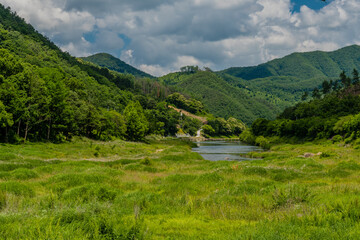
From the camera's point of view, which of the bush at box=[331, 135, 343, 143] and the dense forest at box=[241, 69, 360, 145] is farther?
the dense forest at box=[241, 69, 360, 145]

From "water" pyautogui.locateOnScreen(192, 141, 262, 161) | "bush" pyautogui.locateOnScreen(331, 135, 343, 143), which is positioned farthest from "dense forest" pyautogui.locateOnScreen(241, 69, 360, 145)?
"water" pyautogui.locateOnScreen(192, 141, 262, 161)

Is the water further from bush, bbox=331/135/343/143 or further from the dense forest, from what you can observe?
bush, bbox=331/135/343/143

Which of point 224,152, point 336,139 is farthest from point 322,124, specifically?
point 224,152

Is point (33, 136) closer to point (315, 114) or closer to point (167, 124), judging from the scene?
point (167, 124)

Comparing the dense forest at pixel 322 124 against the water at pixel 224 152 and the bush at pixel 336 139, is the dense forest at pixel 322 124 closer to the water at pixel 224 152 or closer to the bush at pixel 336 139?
the bush at pixel 336 139

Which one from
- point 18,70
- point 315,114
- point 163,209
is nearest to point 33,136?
point 18,70

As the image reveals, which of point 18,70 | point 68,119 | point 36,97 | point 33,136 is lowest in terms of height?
point 33,136

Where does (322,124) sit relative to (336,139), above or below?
above

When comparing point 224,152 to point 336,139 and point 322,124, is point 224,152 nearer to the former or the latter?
point 336,139

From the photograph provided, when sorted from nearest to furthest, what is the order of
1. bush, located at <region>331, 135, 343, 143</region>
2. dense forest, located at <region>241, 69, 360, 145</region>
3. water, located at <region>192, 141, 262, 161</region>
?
water, located at <region>192, 141, 262, 161</region>, bush, located at <region>331, 135, 343, 143</region>, dense forest, located at <region>241, 69, 360, 145</region>

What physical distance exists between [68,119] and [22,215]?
206 ft

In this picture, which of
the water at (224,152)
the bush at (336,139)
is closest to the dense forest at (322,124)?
the bush at (336,139)

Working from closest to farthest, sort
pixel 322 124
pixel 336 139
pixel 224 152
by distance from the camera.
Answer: pixel 336 139 → pixel 224 152 → pixel 322 124

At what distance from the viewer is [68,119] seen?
66250 millimetres
